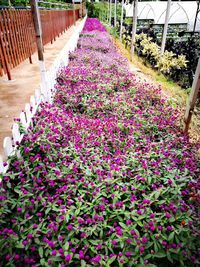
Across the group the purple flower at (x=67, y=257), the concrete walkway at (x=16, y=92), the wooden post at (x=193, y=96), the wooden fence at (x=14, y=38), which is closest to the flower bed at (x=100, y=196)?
the purple flower at (x=67, y=257)

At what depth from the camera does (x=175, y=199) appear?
213cm

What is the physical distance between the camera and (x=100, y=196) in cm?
226

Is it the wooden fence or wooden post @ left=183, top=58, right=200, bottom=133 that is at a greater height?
the wooden fence

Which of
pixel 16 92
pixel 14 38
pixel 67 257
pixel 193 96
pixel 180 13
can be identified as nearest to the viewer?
pixel 67 257

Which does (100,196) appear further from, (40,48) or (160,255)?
(40,48)

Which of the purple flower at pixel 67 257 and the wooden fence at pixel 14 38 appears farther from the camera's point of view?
the wooden fence at pixel 14 38

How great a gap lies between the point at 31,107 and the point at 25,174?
39.7 inches

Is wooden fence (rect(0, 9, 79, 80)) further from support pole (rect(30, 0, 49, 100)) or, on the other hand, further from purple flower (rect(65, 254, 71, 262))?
purple flower (rect(65, 254, 71, 262))

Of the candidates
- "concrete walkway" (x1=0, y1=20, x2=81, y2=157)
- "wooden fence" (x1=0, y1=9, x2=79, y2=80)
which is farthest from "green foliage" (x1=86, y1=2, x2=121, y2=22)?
"concrete walkway" (x1=0, y1=20, x2=81, y2=157)

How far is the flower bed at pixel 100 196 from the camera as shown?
1.74 meters

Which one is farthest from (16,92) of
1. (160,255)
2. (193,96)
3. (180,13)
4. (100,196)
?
(180,13)

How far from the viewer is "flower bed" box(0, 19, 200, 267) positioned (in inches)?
68.7

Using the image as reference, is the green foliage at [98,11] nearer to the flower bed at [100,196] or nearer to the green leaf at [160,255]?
the flower bed at [100,196]

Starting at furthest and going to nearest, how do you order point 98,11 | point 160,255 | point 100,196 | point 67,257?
point 98,11 < point 100,196 < point 160,255 < point 67,257
